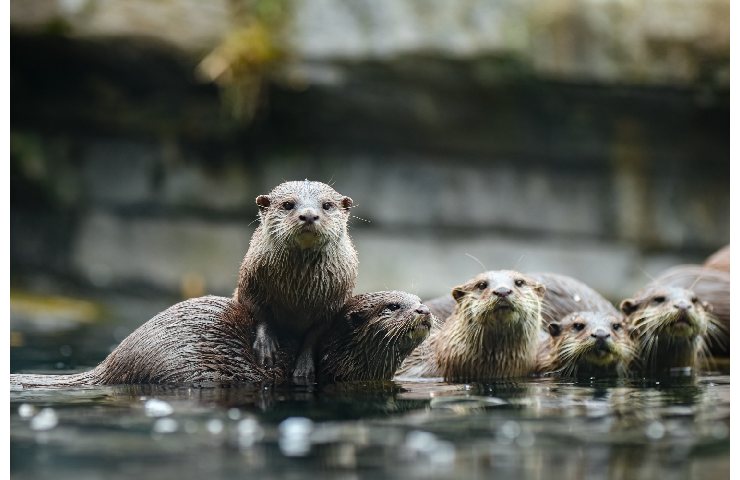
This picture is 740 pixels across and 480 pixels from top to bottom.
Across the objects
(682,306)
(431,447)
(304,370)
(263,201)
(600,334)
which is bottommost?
(431,447)

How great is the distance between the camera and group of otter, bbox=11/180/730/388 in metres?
3.85

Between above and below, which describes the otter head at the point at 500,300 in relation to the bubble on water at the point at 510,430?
above

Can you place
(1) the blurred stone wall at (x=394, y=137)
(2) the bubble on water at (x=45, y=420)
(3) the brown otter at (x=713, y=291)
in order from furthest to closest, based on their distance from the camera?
(1) the blurred stone wall at (x=394, y=137) < (3) the brown otter at (x=713, y=291) < (2) the bubble on water at (x=45, y=420)

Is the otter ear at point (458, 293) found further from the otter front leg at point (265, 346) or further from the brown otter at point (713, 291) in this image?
the brown otter at point (713, 291)

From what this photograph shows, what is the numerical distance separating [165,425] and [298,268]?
106 cm

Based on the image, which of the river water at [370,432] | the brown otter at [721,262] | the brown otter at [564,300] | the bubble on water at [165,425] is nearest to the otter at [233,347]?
the river water at [370,432]

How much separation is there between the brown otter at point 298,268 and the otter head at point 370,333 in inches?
2.3

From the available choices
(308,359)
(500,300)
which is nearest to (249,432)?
(308,359)

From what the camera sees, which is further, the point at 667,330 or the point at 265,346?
the point at 667,330

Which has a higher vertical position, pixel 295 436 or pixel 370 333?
pixel 370 333

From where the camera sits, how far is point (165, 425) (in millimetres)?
2922

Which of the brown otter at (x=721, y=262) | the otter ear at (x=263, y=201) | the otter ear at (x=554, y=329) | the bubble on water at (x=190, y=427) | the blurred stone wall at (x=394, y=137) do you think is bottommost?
the bubble on water at (x=190, y=427)

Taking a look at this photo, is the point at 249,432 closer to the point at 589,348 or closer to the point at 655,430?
the point at 655,430

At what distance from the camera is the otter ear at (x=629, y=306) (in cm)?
488
